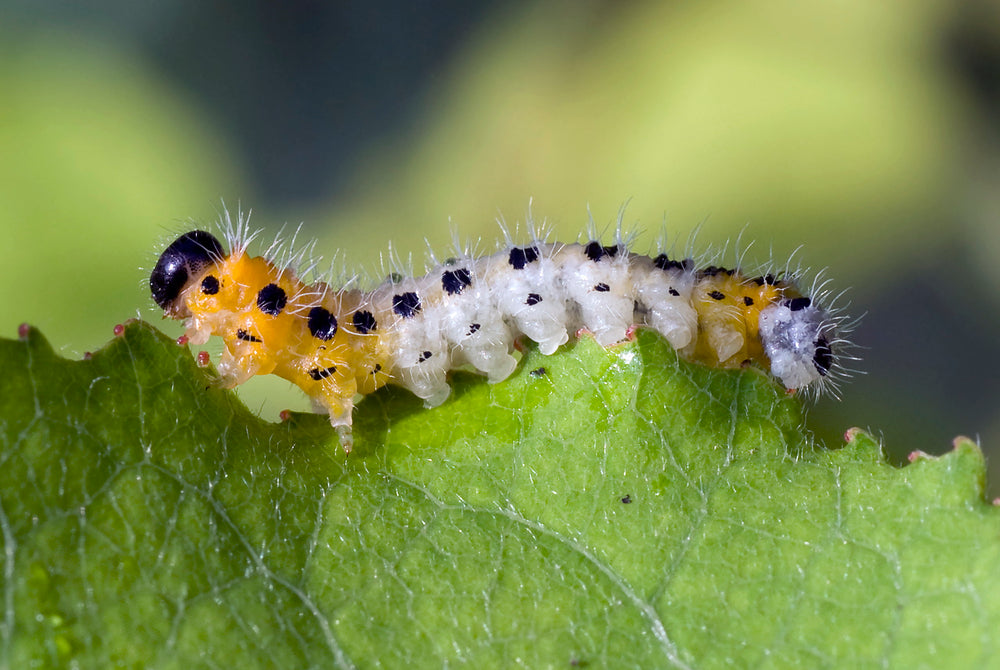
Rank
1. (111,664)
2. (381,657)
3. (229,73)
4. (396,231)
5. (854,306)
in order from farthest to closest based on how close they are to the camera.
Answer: (229,73) < (854,306) < (396,231) < (381,657) < (111,664)

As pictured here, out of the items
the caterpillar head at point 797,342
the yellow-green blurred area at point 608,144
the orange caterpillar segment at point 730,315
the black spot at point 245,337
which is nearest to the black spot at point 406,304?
the black spot at point 245,337

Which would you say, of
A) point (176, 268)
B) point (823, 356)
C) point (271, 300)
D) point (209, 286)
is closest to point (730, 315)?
point (823, 356)

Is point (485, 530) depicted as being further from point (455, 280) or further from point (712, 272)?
point (712, 272)

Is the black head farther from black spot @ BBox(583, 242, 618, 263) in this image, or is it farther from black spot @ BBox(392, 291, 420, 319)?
black spot @ BBox(583, 242, 618, 263)

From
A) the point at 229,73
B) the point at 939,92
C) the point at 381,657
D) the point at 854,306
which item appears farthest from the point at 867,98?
the point at 381,657

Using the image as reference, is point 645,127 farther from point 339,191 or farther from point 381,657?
point 381,657

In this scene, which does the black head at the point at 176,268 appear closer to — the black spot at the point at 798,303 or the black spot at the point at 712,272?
the black spot at the point at 712,272
